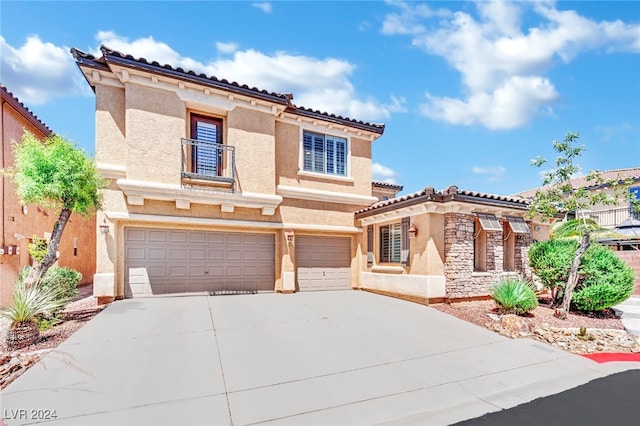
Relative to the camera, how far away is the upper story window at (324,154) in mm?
13531

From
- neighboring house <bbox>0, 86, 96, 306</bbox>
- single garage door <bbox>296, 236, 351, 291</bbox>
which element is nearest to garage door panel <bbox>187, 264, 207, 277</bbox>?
neighboring house <bbox>0, 86, 96, 306</bbox>

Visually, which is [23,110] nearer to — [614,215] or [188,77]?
[188,77]

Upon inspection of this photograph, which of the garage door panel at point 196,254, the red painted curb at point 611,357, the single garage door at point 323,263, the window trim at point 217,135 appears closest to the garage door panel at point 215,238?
the garage door panel at point 196,254

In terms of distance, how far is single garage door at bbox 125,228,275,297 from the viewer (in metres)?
10.7

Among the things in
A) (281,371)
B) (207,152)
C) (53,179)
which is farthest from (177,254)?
(281,371)

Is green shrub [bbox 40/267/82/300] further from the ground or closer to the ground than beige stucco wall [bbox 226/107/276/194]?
closer to the ground

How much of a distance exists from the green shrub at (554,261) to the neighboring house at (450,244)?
1.00m

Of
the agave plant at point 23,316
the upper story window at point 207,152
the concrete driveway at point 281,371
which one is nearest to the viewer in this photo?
the concrete driveway at point 281,371

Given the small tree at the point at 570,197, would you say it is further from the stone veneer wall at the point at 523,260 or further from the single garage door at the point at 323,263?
the single garage door at the point at 323,263

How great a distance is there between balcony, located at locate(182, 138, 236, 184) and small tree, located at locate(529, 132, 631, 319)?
35.3ft

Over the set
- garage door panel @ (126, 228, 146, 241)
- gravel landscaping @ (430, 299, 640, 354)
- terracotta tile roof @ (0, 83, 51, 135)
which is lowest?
gravel landscaping @ (430, 299, 640, 354)

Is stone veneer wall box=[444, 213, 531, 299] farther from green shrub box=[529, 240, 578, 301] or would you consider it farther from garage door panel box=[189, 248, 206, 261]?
garage door panel box=[189, 248, 206, 261]

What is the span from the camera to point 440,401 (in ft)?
15.9

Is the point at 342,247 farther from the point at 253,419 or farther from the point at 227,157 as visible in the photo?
the point at 253,419
